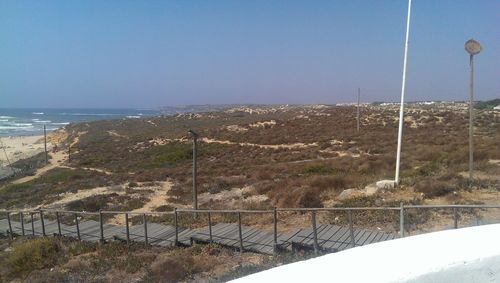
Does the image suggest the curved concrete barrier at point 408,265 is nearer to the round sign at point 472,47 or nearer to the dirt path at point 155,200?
the round sign at point 472,47

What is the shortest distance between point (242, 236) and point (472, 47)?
10.0 m

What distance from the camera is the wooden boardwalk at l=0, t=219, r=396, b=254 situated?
8719 millimetres

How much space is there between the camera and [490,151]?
1986 cm

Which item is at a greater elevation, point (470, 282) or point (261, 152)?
point (470, 282)

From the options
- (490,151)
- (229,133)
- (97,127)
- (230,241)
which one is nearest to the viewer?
(230,241)

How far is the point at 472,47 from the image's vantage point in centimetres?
1372

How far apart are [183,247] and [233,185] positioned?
465 inches

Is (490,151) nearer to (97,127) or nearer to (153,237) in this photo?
(153,237)

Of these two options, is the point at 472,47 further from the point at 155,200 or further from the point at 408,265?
the point at 155,200

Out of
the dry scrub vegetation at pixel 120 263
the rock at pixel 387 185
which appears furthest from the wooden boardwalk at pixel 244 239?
the rock at pixel 387 185

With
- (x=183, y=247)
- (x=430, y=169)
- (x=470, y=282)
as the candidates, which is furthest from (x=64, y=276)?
(x=430, y=169)

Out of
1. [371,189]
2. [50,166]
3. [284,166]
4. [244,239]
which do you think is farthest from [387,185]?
[50,166]

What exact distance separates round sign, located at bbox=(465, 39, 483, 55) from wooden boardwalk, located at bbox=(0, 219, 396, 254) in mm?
8198

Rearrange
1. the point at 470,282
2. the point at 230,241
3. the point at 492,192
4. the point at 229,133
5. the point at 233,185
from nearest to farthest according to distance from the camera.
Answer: the point at 470,282 < the point at 230,241 < the point at 492,192 < the point at 233,185 < the point at 229,133
